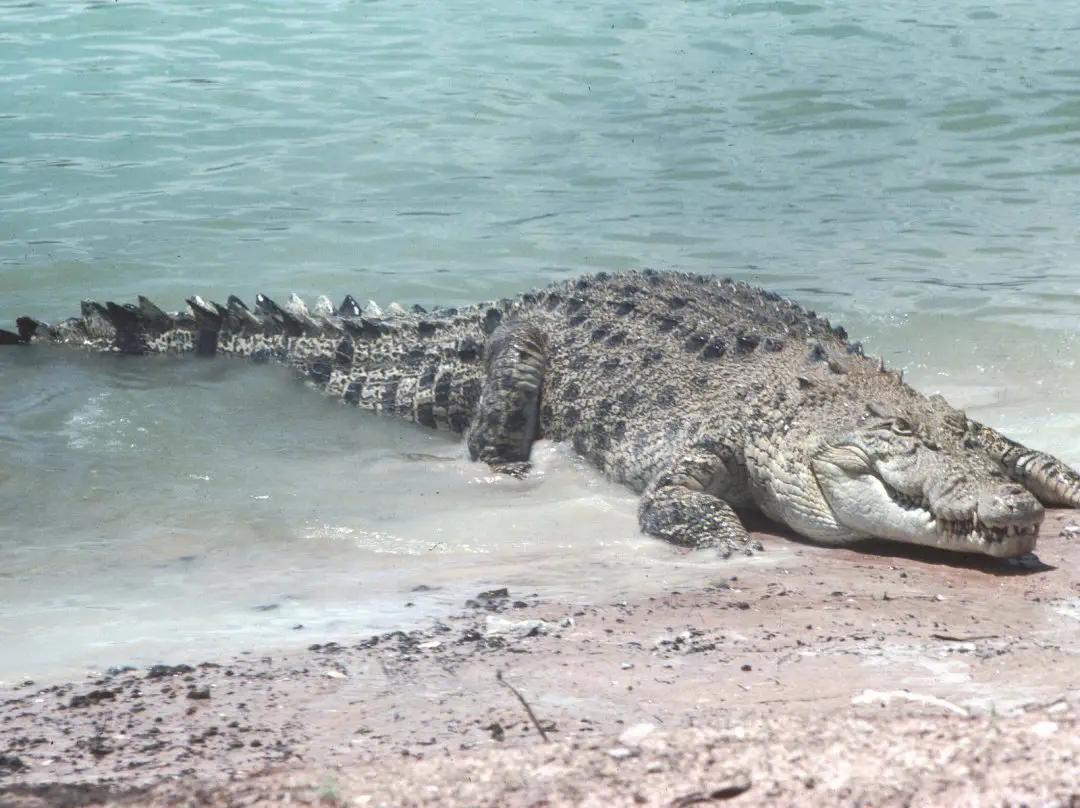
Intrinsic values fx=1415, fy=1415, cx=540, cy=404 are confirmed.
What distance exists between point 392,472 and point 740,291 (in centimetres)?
219

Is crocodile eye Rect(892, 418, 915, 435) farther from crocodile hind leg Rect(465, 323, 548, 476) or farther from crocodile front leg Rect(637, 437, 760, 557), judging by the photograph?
crocodile hind leg Rect(465, 323, 548, 476)

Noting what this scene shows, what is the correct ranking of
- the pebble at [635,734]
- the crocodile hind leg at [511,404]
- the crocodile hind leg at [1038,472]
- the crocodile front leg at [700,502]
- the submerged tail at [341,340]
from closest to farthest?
1. the pebble at [635,734]
2. the crocodile front leg at [700,502]
3. the crocodile hind leg at [1038,472]
4. the crocodile hind leg at [511,404]
5. the submerged tail at [341,340]

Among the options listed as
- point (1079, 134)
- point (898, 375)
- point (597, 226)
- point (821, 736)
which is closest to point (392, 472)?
point (898, 375)

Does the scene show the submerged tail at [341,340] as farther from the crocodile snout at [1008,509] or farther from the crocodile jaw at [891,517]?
the crocodile snout at [1008,509]

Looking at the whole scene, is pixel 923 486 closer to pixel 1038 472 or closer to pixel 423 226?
pixel 1038 472

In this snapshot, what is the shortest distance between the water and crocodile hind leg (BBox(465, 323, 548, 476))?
9.0 inches

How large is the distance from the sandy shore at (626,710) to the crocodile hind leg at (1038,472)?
100 centimetres

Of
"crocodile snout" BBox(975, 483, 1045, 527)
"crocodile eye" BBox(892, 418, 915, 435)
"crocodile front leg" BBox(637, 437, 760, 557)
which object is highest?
"crocodile eye" BBox(892, 418, 915, 435)

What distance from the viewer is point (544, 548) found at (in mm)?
5953

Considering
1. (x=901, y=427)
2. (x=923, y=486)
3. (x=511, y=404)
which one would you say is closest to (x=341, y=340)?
(x=511, y=404)

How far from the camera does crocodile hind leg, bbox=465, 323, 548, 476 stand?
7586 millimetres

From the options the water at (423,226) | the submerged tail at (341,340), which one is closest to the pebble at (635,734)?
the water at (423,226)

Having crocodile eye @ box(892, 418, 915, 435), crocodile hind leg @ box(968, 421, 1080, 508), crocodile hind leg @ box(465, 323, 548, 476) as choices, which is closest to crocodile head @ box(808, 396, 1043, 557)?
crocodile eye @ box(892, 418, 915, 435)

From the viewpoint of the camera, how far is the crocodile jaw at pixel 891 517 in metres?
5.32
